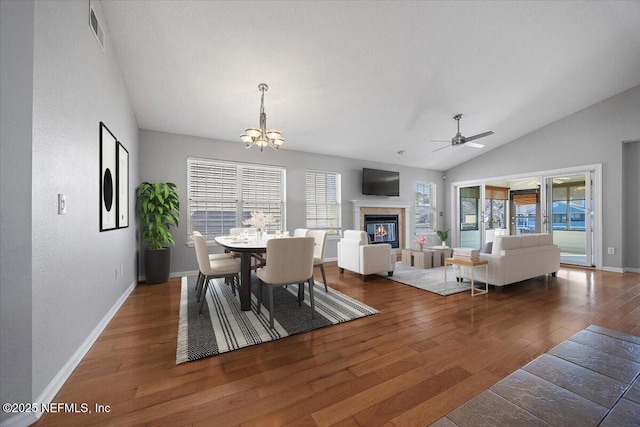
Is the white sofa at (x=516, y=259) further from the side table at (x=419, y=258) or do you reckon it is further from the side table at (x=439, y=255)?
the side table at (x=439, y=255)

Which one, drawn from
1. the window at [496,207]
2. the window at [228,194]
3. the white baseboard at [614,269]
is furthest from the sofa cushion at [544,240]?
the window at [228,194]

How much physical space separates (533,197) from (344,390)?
7786 mm

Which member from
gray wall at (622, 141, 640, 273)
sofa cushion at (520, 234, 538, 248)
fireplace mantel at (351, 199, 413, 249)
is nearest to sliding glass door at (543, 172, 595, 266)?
gray wall at (622, 141, 640, 273)

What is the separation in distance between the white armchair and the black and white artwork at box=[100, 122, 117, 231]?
331cm

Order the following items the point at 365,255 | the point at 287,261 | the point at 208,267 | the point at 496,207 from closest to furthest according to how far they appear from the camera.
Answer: the point at 287,261 → the point at 208,267 → the point at 365,255 → the point at 496,207

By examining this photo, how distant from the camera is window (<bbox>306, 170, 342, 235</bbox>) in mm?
6078

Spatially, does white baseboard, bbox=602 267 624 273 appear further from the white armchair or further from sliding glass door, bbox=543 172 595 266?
the white armchair

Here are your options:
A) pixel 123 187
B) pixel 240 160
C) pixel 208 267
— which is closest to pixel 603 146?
pixel 240 160

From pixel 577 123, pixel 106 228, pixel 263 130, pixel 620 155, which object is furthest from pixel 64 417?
pixel 577 123

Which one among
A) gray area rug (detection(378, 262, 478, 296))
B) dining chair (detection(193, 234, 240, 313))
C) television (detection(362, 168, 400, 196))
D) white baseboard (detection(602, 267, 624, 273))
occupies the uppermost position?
television (detection(362, 168, 400, 196))

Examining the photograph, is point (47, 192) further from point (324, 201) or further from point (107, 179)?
point (324, 201)

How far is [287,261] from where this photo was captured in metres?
2.55

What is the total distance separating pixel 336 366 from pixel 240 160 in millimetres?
4372

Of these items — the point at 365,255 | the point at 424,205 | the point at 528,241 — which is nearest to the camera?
the point at 528,241
